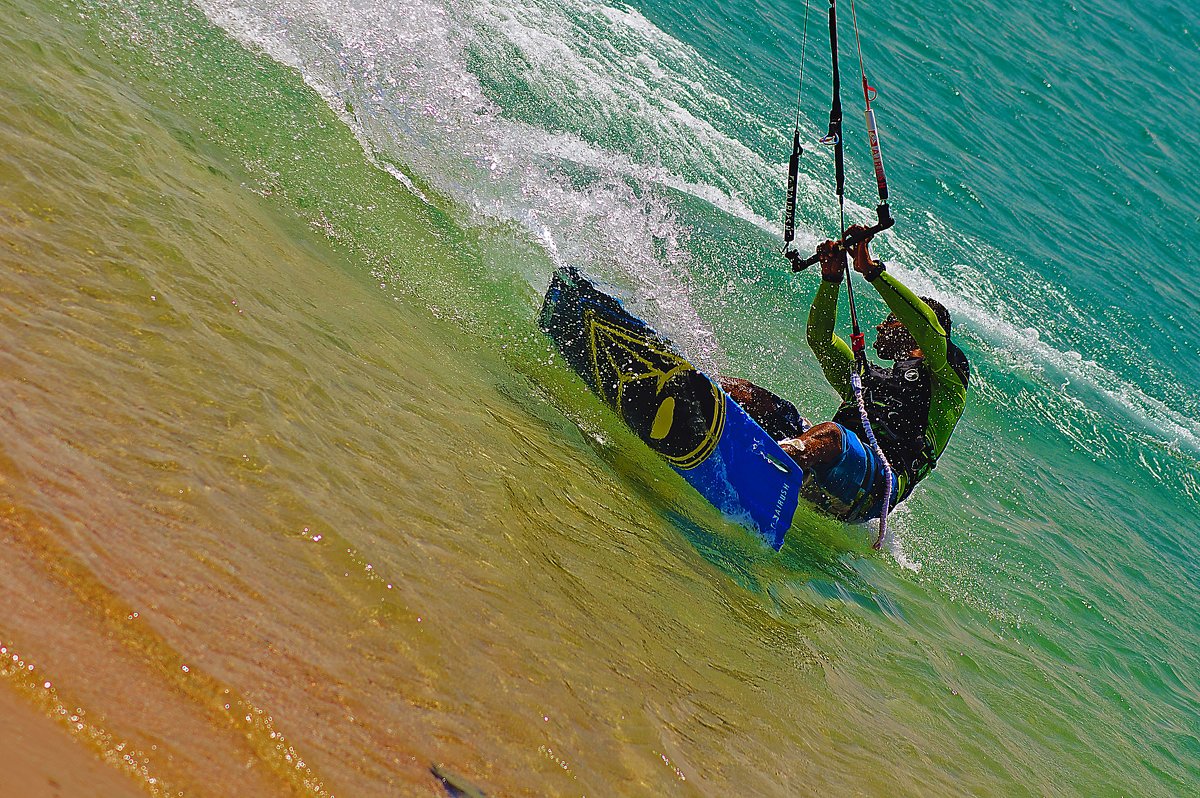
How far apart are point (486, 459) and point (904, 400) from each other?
3254 mm

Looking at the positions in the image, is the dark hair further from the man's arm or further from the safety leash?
the safety leash

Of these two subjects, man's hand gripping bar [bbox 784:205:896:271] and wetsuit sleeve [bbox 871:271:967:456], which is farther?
wetsuit sleeve [bbox 871:271:967:456]

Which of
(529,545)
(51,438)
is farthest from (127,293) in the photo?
(529,545)

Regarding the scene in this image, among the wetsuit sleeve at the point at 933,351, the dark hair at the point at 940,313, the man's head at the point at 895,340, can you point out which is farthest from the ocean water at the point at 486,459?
the dark hair at the point at 940,313

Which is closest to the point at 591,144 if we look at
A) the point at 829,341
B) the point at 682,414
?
the point at 829,341

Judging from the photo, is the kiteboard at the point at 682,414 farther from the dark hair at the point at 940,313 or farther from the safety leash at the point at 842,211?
the dark hair at the point at 940,313

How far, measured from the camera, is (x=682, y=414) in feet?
18.3

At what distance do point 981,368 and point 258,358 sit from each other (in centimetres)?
884

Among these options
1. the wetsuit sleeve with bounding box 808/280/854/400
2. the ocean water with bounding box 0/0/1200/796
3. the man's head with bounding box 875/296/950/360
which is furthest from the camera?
the man's head with bounding box 875/296/950/360

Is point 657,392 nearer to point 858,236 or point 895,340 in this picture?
point 858,236

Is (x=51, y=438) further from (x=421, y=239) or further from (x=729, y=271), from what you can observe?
(x=729, y=271)

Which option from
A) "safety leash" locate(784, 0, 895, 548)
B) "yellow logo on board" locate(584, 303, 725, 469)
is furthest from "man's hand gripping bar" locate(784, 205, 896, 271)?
"yellow logo on board" locate(584, 303, 725, 469)

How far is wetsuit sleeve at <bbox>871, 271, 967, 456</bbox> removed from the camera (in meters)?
5.88

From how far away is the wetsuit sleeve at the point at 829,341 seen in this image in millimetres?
6219
